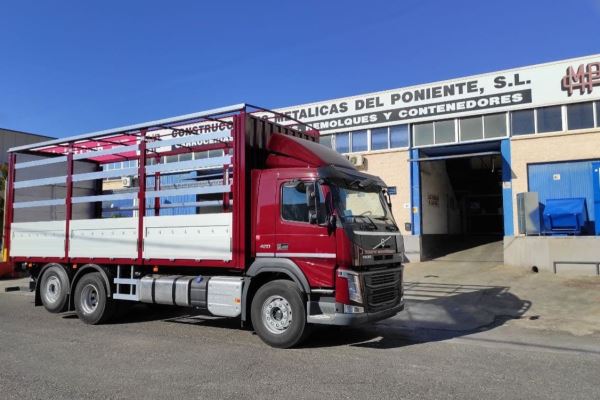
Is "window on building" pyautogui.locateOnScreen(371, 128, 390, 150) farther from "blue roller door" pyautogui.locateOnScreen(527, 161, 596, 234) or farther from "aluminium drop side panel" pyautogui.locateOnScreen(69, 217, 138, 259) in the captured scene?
"aluminium drop side panel" pyautogui.locateOnScreen(69, 217, 138, 259)

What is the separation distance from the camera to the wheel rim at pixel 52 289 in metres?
10.7

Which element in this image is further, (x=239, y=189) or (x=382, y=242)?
(x=239, y=189)

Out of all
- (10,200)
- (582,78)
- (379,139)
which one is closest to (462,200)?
(379,139)

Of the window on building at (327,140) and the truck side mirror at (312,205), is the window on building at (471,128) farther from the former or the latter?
the truck side mirror at (312,205)

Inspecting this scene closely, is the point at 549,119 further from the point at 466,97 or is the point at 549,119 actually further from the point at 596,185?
the point at 466,97

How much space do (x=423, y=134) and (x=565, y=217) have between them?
6621 mm

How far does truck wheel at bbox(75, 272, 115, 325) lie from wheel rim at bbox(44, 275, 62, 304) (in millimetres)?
667

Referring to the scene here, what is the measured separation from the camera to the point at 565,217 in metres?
17.0

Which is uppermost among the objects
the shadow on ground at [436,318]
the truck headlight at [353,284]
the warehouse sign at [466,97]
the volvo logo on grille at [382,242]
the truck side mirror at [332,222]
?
the warehouse sign at [466,97]

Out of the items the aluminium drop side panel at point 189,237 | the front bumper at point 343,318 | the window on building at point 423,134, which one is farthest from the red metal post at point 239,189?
the window on building at point 423,134

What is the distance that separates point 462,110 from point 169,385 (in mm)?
17617

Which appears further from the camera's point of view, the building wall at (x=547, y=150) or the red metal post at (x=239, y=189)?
the building wall at (x=547, y=150)

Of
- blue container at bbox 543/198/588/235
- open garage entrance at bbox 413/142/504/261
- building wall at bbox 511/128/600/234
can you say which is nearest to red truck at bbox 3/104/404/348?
blue container at bbox 543/198/588/235

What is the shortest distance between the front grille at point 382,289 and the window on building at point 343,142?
14.9 meters
